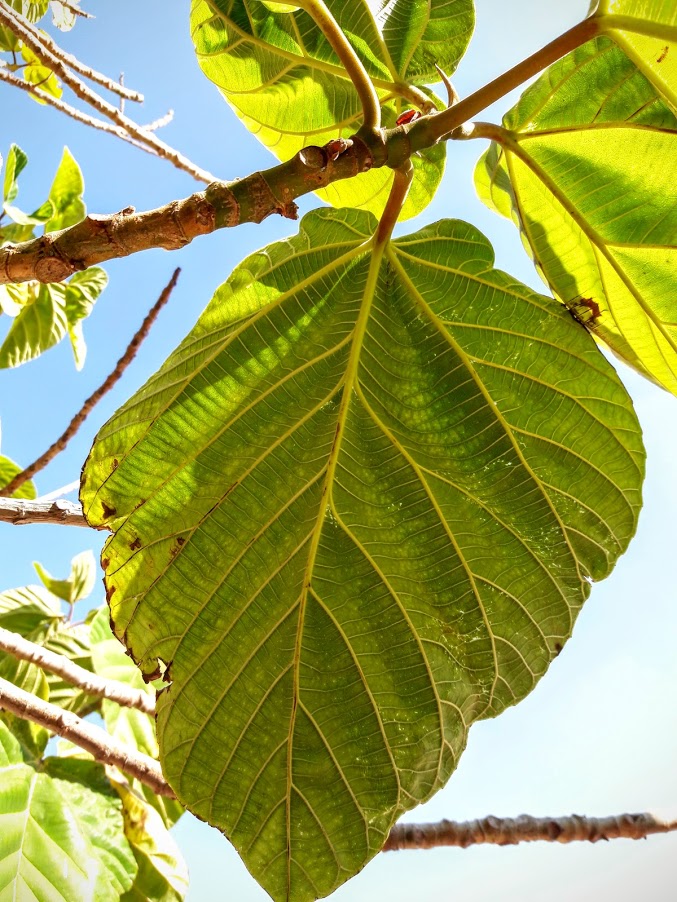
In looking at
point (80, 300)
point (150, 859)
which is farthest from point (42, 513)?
point (80, 300)

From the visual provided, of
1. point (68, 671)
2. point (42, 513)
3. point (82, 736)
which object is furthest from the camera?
point (68, 671)

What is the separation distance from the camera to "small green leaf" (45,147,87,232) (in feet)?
9.28

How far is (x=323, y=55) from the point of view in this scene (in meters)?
1.13

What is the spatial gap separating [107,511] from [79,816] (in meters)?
1.03

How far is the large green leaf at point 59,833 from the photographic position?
5.10ft

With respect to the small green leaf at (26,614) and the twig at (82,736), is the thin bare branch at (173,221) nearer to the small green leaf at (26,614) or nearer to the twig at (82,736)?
the twig at (82,736)

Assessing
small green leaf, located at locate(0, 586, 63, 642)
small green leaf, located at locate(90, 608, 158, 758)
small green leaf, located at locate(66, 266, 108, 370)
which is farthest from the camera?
small green leaf, located at locate(66, 266, 108, 370)

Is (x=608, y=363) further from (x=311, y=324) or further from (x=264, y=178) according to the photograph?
(x=264, y=178)

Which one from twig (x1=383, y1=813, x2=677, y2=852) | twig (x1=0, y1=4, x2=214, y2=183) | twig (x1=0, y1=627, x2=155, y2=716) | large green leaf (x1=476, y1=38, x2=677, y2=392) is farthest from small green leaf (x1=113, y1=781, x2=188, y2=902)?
twig (x1=0, y1=4, x2=214, y2=183)

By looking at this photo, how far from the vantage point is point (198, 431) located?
107 cm

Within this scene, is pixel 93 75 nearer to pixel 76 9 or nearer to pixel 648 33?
pixel 76 9

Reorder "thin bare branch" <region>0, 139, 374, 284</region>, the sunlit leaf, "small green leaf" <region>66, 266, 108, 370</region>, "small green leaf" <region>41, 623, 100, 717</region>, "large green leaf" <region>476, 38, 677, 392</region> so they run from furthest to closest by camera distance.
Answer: "small green leaf" <region>66, 266, 108, 370</region> < the sunlit leaf < "small green leaf" <region>41, 623, 100, 717</region> < "large green leaf" <region>476, 38, 677, 392</region> < "thin bare branch" <region>0, 139, 374, 284</region>

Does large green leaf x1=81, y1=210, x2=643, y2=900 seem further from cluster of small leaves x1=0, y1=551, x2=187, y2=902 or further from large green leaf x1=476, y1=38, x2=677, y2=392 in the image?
cluster of small leaves x1=0, y1=551, x2=187, y2=902

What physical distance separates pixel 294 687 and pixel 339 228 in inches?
27.0
